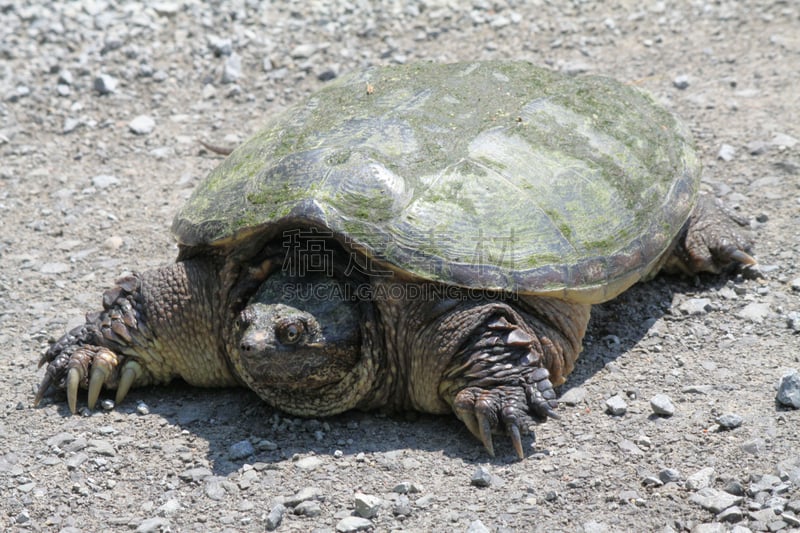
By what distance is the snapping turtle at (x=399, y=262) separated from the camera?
3.81 m

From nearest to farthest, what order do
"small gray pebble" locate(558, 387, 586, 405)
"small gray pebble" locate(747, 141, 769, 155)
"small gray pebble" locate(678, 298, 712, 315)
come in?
"small gray pebble" locate(558, 387, 586, 405), "small gray pebble" locate(678, 298, 712, 315), "small gray pebble" locate(747, 141, 769, 155)

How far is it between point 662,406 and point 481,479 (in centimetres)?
88

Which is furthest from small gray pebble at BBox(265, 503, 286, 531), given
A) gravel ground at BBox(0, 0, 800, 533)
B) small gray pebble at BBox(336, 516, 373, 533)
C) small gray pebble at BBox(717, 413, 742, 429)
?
small gray pebble at BBox(717, 413, 742, 429)

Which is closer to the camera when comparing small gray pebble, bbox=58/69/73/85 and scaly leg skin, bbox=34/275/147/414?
scaly leg skin, bbox=34/275/147/414

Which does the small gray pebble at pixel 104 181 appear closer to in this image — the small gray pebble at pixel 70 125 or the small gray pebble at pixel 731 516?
the small gray pebble at pixel 70 125

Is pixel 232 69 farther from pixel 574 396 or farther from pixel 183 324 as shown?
pixel 574 396

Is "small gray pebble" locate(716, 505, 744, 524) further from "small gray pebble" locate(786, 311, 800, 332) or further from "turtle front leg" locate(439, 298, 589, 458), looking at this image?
"small gray pebble" locate(786, 311, 800, 332)

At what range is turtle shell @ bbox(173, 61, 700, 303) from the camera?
12.6ft

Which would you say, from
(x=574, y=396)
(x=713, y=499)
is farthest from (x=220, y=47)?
(x=713, y=499)

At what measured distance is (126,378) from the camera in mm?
4238

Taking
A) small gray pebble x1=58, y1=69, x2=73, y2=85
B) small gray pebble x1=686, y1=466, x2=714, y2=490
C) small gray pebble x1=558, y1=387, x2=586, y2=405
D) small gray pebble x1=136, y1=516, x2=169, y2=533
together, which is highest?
small gray pebble x1=58, y1=69, x2=73, y2=85

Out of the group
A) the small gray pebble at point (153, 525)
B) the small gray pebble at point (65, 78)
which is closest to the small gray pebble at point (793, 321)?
the small gray pebble at point (153, 525)

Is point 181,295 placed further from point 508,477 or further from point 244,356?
point 508,477

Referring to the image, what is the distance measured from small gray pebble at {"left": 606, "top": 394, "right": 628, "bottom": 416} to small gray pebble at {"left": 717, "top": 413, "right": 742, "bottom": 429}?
15.7 inches
